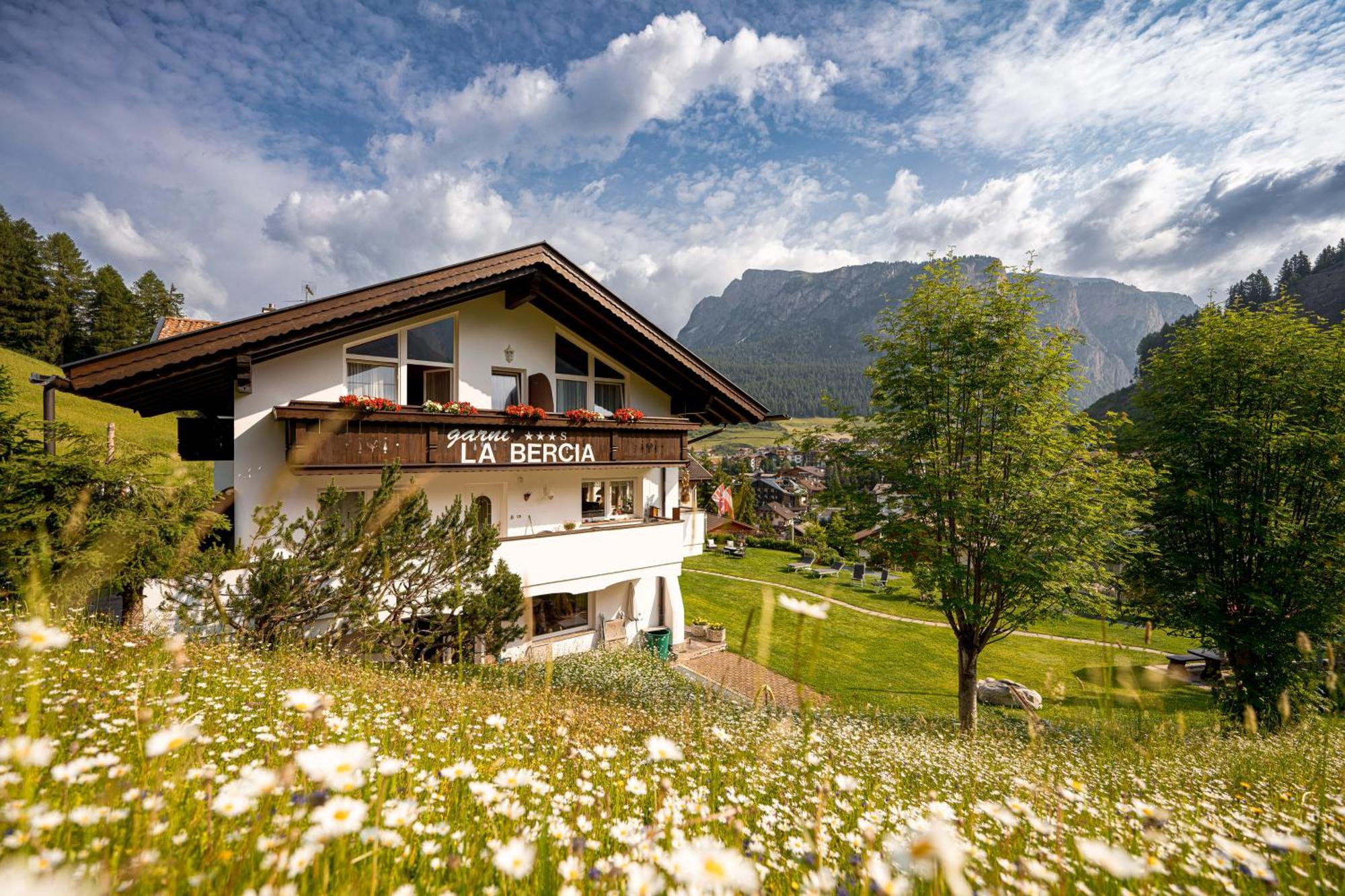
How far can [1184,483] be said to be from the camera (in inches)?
506

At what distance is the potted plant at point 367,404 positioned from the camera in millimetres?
9734

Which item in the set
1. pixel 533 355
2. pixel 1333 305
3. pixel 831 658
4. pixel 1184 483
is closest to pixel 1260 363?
pixel 1184 483

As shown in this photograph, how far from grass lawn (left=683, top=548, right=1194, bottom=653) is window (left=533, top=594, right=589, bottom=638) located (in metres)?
9.65

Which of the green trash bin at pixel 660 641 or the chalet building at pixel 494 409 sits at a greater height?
the chalet building at pixel 494 409

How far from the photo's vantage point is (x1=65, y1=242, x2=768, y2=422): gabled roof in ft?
28.3

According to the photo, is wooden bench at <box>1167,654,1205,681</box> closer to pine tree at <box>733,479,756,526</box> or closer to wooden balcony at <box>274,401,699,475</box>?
wooden balcony at <box>274,401,699,475</box>

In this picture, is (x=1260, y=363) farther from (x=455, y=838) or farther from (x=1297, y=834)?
(x=455, y=838)

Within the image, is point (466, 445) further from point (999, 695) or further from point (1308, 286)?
point (1308, 286)

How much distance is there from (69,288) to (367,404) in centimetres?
7583

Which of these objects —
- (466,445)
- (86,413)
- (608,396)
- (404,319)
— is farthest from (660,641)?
(86,413)

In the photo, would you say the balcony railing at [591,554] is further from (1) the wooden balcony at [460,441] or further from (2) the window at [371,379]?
(2) the window at [371,379]

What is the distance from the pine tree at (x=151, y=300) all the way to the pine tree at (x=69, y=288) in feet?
14.9

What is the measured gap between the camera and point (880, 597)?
28.6m

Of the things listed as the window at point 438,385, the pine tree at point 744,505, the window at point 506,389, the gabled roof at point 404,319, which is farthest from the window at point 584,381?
the pine tree at point 744,505
